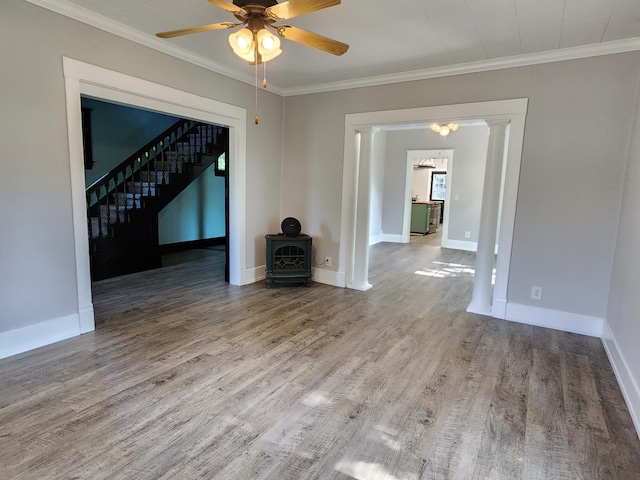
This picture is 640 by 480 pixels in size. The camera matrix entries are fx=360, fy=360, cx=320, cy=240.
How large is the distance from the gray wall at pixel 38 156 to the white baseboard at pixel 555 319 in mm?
4151

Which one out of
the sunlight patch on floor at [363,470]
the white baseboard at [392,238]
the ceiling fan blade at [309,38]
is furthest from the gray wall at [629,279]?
the white baseboard at [392,238]

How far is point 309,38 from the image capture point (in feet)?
7.35

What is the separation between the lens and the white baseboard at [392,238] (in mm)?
8727

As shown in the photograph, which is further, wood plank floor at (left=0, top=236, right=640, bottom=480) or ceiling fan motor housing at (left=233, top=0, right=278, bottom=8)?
ceiling fan motor housing at (left=233, top=0, right=278, bottom=8)

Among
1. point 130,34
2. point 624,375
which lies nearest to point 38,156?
point 130,34

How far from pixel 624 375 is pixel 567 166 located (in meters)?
1.85

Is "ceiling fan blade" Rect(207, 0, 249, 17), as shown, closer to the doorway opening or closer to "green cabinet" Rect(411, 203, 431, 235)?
the doorway opening

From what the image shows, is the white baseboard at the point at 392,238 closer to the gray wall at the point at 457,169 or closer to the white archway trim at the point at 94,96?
the gray wall at the point at 457,169

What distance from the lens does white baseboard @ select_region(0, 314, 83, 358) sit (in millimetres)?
2670

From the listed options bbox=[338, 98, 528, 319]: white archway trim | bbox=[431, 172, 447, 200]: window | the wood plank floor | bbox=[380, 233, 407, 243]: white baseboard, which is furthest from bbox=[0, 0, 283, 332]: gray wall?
bbox=[431, 172, 447, 200]: window

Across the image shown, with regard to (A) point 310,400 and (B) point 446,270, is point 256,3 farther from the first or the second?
(B) point 446,270

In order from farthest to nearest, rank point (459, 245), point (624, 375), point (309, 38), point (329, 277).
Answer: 1. point (459, 245)
2. point (329, 277)
3. point (624, 375)
4. point (309, 38)

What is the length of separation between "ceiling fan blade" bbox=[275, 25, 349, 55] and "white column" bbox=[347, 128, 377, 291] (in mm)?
2307

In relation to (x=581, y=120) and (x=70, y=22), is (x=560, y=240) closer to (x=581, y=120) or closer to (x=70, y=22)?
(x=581, y=120)
